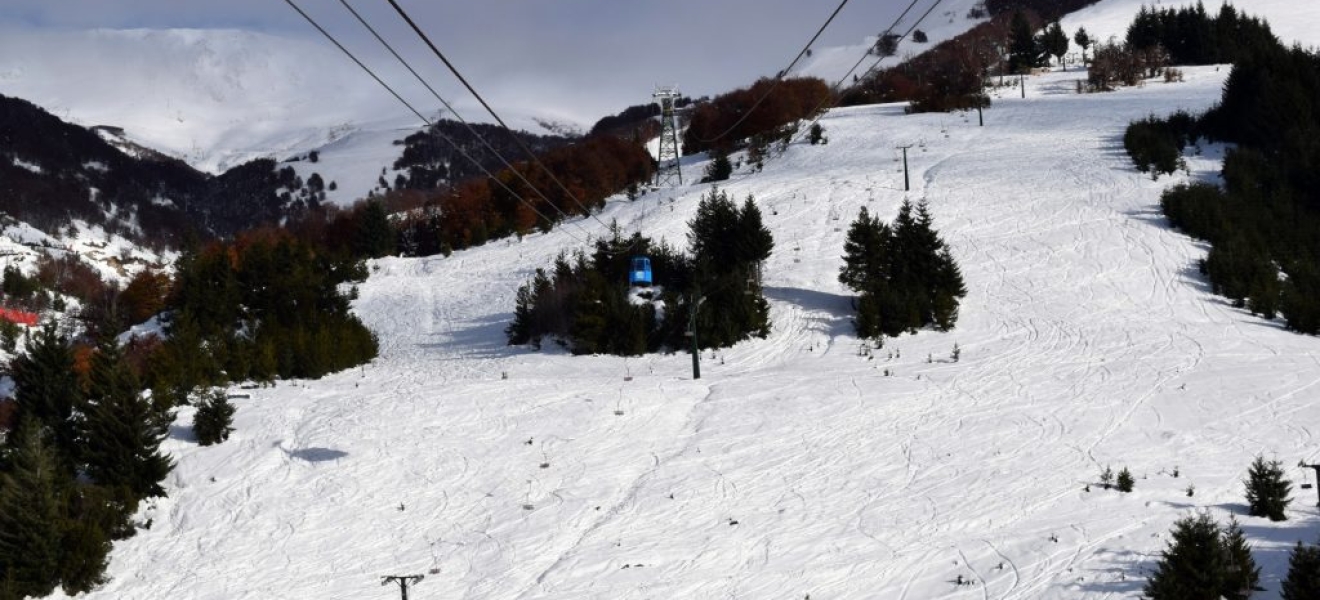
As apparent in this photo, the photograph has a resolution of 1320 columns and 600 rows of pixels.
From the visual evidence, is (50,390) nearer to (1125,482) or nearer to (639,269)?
(639,269)

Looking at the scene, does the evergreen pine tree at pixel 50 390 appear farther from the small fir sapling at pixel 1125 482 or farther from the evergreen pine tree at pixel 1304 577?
the evergreen pine tree at pixel 1304 577

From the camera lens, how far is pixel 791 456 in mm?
18469

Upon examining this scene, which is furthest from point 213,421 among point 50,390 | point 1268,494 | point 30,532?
point 1268,494

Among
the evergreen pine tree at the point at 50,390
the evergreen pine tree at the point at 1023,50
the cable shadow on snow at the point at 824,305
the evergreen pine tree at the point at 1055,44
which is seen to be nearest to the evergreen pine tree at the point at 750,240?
the cable shadow on snow at the point at 824,305

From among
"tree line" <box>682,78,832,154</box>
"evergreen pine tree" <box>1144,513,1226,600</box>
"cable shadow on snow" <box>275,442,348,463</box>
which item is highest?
"tree line" <box>682,78,832,154</box>

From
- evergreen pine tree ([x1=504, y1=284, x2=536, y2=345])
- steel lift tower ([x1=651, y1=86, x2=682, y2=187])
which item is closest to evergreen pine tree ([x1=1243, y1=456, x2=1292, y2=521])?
evergreen pine tree ([x1=504, y1=284, x2=536, y2=345])

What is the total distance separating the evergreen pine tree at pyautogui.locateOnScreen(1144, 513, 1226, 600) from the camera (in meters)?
9.77

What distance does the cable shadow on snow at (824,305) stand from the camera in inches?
1160

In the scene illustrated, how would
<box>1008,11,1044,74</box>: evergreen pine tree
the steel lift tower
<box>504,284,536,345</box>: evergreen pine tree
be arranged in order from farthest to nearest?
1. <box>1008,11,1044,74</box>: evergreen pine tree
2. the steel lift tower
3. <box>504,284,536,345</box>: evergreen pine tree

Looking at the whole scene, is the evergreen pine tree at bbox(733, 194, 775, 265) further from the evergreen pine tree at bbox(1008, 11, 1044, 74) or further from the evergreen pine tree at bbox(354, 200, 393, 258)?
the evergreen pine tree at bbox(1008, 11, 1044, 74)

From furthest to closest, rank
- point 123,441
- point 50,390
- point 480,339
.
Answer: point 480,339 → point 50,390 → point 123,441

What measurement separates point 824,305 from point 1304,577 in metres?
Result: 22.3

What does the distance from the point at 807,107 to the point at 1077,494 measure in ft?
188

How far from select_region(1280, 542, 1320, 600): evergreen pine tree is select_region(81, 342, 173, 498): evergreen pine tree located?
18439 millimetres
